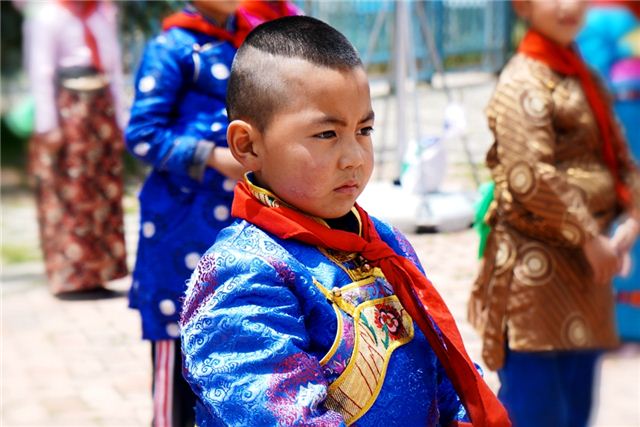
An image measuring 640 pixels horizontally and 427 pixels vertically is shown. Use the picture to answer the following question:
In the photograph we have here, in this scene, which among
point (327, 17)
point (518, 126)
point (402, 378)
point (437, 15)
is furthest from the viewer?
point (437, 15)

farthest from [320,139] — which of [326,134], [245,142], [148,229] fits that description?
[148,229]

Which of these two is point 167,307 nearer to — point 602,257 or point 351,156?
point 602,257

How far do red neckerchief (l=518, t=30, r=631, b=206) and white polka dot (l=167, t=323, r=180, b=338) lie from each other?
1.35m

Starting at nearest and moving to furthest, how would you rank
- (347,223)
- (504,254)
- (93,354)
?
(347,223), (504,254), (93,354)

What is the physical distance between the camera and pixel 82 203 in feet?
23.2

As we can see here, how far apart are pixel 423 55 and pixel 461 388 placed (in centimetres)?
1539

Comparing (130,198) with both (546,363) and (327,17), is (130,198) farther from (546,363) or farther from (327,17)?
(546,363)

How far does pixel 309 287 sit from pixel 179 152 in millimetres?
1445

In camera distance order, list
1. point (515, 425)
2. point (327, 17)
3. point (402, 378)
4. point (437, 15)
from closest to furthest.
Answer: point (402, 378) < point (515, 425) < point (327, 17) < point (437, 15)

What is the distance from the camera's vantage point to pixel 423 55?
17.1m

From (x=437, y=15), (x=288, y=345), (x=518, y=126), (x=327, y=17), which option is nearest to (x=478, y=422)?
(x=288, y=345)

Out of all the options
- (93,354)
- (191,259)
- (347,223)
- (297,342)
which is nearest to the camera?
(297,342)

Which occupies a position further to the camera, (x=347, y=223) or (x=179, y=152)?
(x=179, y=152)

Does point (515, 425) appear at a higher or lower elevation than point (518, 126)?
lower
